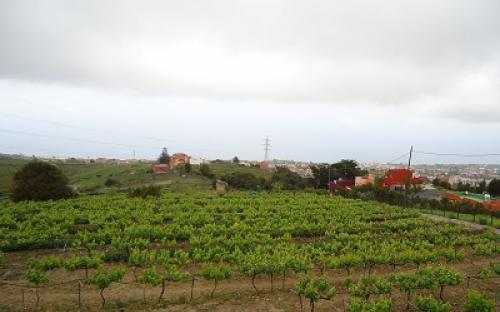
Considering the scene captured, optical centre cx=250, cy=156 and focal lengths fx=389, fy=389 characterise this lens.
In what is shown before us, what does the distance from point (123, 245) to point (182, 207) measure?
13925 mm

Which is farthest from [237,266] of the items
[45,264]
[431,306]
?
[431,306]

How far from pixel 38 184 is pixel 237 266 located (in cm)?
2994

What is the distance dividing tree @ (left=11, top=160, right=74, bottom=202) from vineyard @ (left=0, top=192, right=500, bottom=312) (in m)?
10.0

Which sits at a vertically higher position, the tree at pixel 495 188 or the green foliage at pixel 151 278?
the tree at pixel 495 188

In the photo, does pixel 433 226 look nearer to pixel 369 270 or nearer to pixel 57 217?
pixel 369 270

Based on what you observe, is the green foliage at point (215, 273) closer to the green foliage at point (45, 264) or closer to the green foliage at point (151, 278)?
the green foliage at point (151, 278)

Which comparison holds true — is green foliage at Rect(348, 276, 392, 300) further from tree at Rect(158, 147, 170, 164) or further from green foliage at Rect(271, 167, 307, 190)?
tree at Rect(158, 147, 170, 164)

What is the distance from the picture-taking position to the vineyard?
40.7ft

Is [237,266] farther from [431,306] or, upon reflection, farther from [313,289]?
[431,306]

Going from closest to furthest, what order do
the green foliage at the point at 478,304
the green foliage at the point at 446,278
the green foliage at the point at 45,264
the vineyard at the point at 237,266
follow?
1. the green foliage at the point at 478,304
2. the vineyard at the point at 237,266
3. the green foliage at the point at 446,278
4. the green foliage at the point at 45,264

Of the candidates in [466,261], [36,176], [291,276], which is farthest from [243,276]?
[36,176]

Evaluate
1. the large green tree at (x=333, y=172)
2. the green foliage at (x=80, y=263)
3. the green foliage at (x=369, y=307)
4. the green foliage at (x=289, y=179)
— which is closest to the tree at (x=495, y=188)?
the large green tree at (x=333, y=172)

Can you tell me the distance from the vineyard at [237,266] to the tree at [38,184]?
1003 cm

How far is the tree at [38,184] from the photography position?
124 ft
